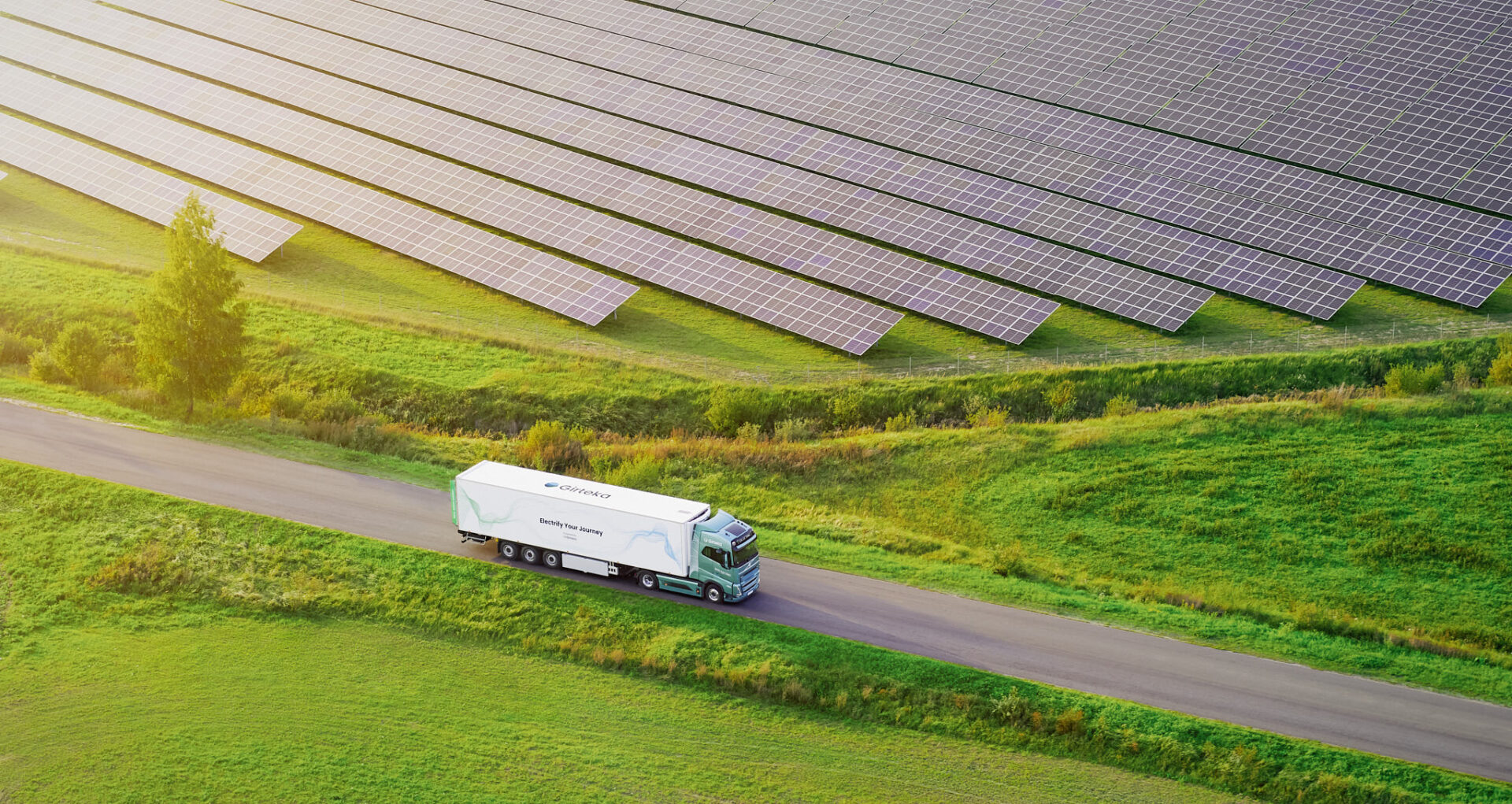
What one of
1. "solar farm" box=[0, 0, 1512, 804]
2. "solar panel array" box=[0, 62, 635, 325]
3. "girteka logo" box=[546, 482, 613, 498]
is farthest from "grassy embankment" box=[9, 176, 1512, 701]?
"girteka logo" box=[546, 482, 613, 498]

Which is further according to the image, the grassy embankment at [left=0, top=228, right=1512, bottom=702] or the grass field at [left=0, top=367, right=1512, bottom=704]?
the grassy embankment at [left=0, top=228, right=1512, bottom=702]

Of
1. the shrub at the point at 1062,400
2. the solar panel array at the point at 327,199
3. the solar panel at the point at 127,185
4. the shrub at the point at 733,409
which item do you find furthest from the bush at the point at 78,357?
the shrub at the point at 1062,400

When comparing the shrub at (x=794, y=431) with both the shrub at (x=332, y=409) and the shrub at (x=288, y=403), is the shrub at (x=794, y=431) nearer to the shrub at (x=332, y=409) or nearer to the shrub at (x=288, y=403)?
the shrub at (x=332, y=409)

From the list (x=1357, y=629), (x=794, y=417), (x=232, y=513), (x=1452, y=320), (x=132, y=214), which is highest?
(x=132, y=214)

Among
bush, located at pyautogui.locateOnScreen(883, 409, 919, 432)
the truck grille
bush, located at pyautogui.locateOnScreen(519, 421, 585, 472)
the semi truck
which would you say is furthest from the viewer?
bush, located at pyautogui.locateOnScreen(883, 409, 919, 432)

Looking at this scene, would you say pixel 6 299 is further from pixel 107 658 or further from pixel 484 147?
pixel 107 658

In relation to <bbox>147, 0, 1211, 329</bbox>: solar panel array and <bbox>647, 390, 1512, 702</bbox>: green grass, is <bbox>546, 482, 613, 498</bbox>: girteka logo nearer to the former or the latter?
<bbox>647, 390, 1512, 702</bbox>: green grass

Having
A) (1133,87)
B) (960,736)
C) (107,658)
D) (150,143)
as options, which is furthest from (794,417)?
(150,143)

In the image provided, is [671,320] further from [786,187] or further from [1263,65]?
[1263,65]
